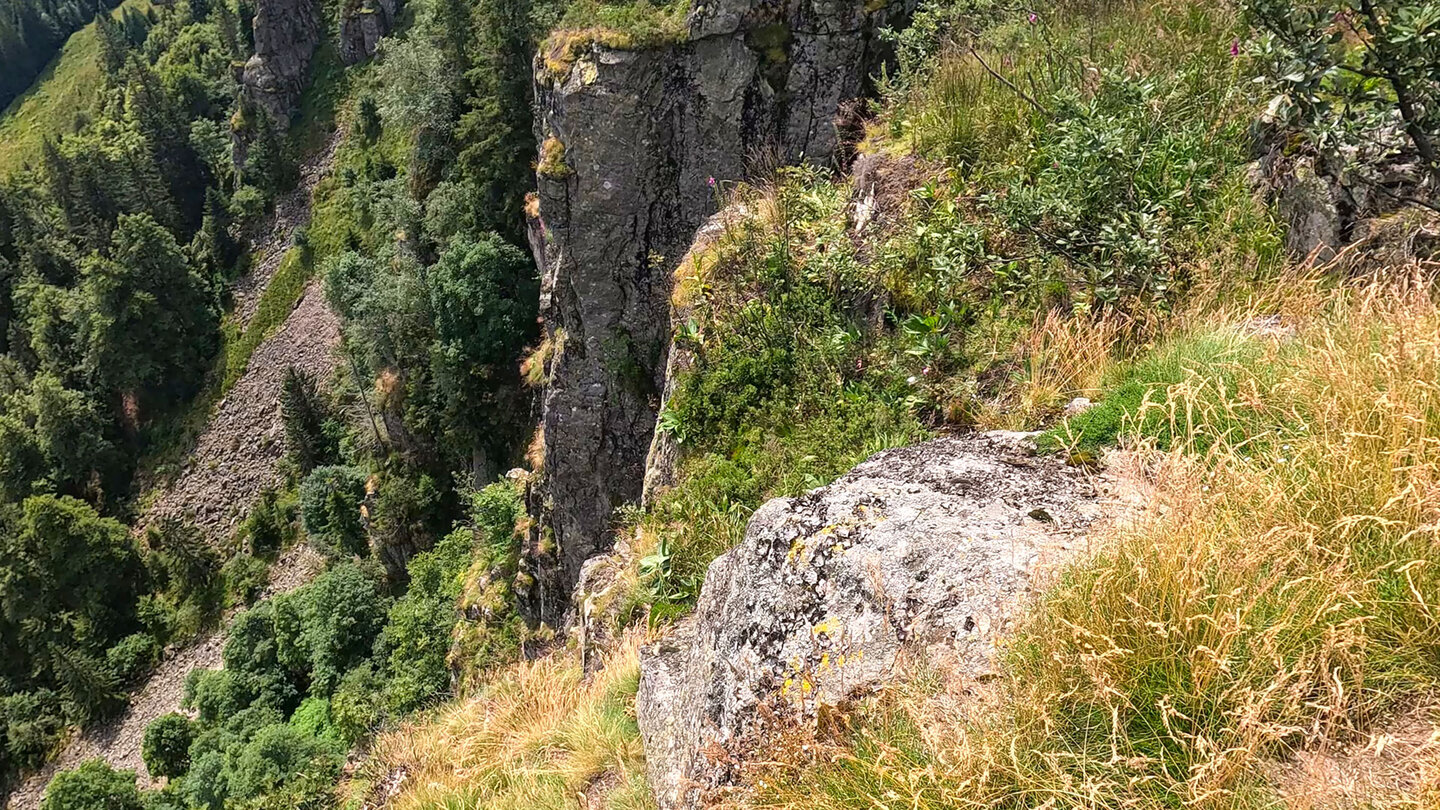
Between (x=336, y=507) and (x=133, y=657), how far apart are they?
17190mm

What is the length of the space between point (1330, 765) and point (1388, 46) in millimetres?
2975

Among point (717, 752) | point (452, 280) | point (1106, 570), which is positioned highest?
point (1106, 570)

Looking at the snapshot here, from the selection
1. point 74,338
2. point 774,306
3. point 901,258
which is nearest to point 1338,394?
point 901,258

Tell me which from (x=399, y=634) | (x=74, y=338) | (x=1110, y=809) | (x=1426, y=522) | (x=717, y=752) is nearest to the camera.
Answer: (x=1110, y=809)

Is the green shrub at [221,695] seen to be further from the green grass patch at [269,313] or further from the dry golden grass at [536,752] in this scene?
the dry golden grass at [536,752]

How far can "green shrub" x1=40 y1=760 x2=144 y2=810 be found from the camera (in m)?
30.7

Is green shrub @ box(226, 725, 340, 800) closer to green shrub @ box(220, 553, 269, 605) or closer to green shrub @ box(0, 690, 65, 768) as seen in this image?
green shrub @ box(220, 553, 269, 605)

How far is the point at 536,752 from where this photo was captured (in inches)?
197

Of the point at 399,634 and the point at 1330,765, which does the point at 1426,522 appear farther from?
the point at 399,634

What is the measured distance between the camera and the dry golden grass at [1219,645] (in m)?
1.86

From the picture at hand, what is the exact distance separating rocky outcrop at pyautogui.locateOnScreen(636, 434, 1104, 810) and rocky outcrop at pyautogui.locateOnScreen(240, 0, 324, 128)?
245ft

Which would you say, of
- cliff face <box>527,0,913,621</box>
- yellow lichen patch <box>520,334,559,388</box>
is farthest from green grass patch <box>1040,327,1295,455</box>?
yellow lichen patch <box>520,334,559,388</box>

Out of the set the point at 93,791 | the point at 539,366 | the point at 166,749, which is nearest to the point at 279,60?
the point at 166,749

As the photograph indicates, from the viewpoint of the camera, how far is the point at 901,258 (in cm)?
578
